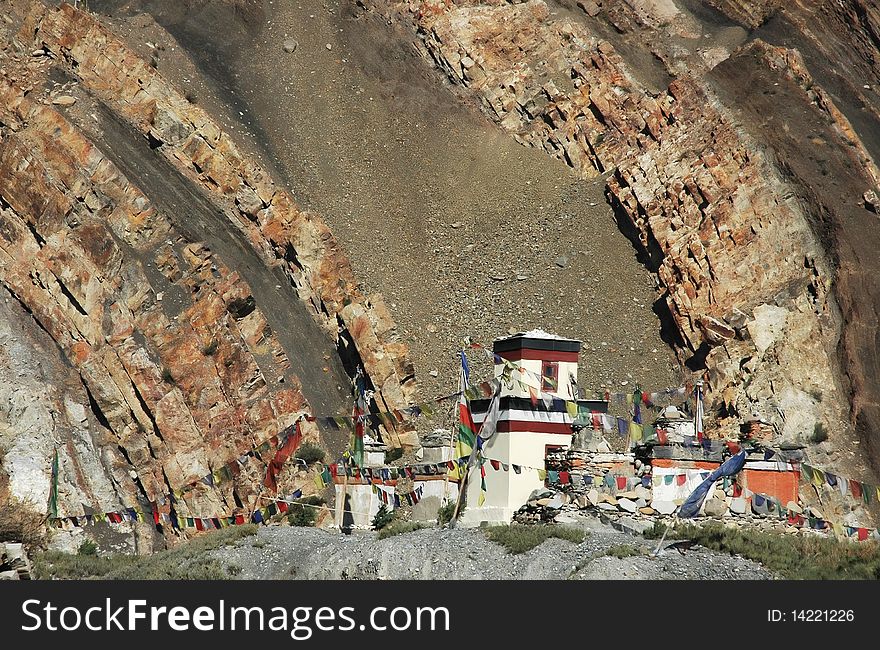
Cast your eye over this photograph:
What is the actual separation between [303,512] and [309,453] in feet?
13.9

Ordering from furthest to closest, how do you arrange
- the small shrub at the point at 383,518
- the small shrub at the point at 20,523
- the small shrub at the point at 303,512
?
the small shrub at the point at 303,512, the small shrub at the point at 20,523, the small shrub at the point at 383,518

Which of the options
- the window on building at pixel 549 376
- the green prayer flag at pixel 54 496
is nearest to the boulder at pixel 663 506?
the window on building at pixel 549 376

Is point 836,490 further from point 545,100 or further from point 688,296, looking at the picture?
point 545,100

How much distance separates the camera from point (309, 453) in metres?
49.8

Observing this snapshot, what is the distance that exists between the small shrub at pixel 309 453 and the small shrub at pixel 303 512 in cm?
274

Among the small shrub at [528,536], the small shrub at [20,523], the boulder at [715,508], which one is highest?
the small shrub at [20,523]

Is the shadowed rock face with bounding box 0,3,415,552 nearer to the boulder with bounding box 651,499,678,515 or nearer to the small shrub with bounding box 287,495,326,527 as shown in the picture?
the small shrub with bounding box 287,495,326,527

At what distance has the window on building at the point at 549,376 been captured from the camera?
40531mm

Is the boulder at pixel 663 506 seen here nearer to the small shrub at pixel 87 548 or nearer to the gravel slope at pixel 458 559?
the gravel slope at pixel 458 559

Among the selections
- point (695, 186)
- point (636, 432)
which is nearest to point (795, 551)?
point (636, 432)

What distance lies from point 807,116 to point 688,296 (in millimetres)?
8189

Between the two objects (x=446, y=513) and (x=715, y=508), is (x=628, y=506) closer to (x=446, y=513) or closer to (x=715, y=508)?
(x=715, y=508)

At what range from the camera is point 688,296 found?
2170 inches
